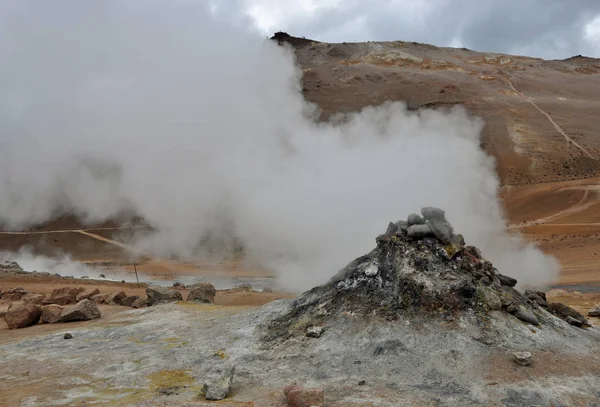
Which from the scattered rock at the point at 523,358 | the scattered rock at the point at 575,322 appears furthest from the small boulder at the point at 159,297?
the scattered rock at the point at 575,322

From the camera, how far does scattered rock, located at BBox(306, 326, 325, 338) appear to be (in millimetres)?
7691

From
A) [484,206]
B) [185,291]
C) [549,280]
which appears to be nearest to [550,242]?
[484,206]

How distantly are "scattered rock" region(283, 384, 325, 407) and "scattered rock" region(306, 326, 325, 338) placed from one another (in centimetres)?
221

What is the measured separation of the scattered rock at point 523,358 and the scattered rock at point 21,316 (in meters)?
10.2

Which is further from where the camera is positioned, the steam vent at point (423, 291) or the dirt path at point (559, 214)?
the dirt path at point (559, 214)

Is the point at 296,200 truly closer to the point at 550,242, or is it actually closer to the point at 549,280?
the point at 549,280

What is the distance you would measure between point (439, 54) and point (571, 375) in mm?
76020

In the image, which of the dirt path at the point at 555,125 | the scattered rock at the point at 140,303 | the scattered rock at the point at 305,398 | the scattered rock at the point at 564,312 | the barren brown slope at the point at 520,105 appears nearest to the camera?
the scattered rock at the point at 305,398

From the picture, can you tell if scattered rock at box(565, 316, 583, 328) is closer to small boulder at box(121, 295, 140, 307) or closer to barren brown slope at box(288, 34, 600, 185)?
small boulder at box(121, 295, 140, 307)

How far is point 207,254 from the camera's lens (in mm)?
26375

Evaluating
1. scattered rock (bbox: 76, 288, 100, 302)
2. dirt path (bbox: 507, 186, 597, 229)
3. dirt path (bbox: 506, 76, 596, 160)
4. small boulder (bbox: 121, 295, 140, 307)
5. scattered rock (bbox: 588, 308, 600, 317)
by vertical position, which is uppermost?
dirt path (bbox: 506, 76, 596, 160)

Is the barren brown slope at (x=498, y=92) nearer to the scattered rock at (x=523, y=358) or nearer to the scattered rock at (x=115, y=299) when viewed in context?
the scattered rock at (x=115, y=299)

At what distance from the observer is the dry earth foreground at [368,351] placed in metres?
5.92

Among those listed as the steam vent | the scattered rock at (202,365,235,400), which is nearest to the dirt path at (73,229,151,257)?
the steam vent
